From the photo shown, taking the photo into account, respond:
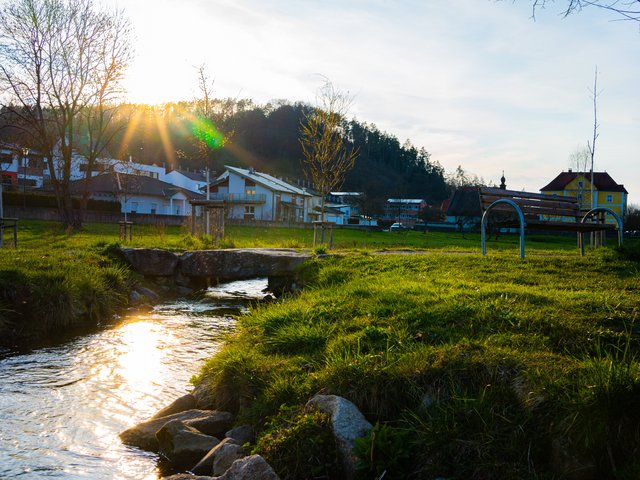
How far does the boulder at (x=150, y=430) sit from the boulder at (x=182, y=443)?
157 millimetres

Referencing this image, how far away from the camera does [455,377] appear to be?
150 inches

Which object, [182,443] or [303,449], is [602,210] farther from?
[182,443]

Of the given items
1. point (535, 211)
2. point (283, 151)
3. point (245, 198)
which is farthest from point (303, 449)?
point (283, 151)

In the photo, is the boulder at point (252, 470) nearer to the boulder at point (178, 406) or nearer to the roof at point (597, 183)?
the boulder at point (178, 406)

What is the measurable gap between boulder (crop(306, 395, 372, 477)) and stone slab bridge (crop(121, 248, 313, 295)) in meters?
7.60

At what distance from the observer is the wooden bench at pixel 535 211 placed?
9289 mm

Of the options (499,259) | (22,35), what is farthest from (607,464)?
(22,35)

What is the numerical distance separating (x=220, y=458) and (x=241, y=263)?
8.56 m

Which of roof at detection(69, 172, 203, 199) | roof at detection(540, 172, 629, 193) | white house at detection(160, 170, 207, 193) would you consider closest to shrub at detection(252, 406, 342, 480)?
roof at detection(69, 172, 203, 199)

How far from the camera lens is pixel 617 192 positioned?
77.9 metres

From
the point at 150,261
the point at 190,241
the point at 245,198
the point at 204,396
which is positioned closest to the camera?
the point at 204,396

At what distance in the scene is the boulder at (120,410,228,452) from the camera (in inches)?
177

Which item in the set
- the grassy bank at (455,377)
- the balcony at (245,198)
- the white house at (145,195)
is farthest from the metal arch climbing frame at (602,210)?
the balcony at (245,198)

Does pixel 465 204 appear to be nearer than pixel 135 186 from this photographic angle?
No
